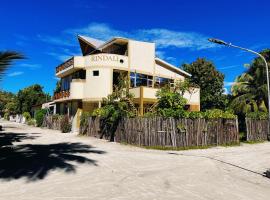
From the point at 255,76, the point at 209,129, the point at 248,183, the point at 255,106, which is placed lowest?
the point at 248,183

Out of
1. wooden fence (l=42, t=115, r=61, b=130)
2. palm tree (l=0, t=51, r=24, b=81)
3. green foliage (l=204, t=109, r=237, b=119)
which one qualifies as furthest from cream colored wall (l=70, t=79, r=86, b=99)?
palm tree (l=0, t=51, r=24, b=81)

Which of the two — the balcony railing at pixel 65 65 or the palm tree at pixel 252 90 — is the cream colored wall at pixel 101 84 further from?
the palm tree at pixel 252 90

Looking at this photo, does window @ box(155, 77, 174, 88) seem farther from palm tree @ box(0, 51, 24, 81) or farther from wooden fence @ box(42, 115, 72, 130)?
palm tree @ box(0, 51, 24, 81)

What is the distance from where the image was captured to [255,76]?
108 ft

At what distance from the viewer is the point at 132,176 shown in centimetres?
1094

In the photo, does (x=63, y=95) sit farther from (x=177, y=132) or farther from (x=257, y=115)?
(x=257, y=115)

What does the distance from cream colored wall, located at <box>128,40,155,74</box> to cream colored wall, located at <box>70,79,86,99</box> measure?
5.54 meters

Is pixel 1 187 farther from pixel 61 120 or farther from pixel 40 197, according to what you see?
pixel 61 120

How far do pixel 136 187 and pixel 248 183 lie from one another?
3.92 meters

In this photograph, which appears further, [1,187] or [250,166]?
[250,166]

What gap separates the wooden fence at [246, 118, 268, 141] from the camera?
24.3m

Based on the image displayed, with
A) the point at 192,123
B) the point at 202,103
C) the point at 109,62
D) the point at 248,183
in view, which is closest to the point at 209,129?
the point at 192,123

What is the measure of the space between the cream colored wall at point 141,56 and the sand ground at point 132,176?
666 inches

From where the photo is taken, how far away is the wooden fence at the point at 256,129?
2431cm
